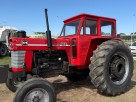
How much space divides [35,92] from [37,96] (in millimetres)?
105

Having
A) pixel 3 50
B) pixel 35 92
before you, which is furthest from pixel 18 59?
pixel 3 50

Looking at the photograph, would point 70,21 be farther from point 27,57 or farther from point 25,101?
point 25,101

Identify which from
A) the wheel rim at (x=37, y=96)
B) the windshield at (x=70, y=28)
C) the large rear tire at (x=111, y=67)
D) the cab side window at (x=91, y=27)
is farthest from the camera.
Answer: the windshield at (x=70, y=28)

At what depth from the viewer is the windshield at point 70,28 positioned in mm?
7178

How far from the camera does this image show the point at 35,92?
538 cm

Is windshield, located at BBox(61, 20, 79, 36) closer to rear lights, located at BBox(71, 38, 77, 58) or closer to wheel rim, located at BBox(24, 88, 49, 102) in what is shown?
rear lights, located at BBox(71, 38, 77, 58)

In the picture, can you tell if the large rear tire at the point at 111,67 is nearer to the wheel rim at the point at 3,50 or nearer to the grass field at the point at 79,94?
the grass field at the point at 79,94

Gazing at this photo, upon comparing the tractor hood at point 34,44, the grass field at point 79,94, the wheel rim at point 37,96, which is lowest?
the grass field at point 79,94

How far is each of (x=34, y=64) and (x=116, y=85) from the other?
238 cm

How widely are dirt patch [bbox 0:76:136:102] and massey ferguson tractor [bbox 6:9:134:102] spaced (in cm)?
22

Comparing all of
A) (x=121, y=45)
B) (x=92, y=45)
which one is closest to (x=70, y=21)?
(x=92, y=45)

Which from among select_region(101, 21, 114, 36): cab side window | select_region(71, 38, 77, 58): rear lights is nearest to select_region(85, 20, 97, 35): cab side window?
select_region(101, 21, 114, 36): cab side window

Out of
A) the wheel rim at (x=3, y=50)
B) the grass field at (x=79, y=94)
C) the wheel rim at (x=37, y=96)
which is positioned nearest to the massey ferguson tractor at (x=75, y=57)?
the wheel rim at (x=37, y=96)

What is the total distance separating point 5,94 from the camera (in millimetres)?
6879
